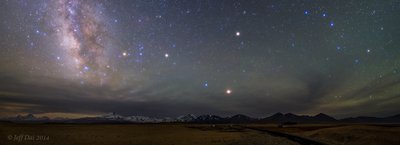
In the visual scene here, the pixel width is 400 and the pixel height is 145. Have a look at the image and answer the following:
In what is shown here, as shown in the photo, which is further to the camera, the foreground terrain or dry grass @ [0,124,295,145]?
dry grass @ [0,124,295,145]

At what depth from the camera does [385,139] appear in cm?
2580

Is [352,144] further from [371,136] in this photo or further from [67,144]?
[67,144]

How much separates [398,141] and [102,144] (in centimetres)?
3013

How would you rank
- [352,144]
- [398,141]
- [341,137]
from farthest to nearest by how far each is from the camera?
[341,137]
[352,144]
[398,141]

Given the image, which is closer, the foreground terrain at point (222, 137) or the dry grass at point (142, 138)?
the foreground terrain at point (222, 137)

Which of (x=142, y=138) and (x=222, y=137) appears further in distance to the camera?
(x=222, y=137)

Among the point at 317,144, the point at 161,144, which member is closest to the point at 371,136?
the point at 317,144

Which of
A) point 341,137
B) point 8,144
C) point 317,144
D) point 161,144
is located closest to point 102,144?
point 161,144

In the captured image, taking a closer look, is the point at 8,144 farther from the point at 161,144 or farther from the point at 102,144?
the point at 161,144

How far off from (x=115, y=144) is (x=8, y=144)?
10.3m

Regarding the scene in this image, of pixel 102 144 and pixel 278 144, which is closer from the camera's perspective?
pixel 278 144

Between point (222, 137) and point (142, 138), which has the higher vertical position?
point (222, 137)

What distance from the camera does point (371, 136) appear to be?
28391mm

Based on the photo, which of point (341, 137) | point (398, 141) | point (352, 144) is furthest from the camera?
point (341, 137)
